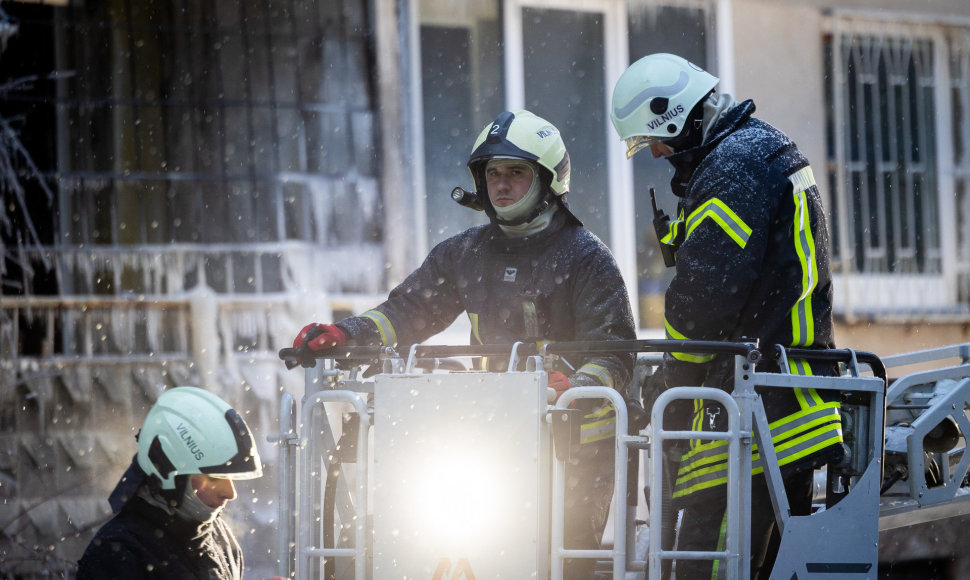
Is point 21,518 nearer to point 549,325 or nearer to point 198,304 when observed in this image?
point 198,304

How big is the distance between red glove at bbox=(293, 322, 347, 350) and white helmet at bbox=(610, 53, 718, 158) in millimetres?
1333

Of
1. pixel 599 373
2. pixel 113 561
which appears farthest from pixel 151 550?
pixel 599 373

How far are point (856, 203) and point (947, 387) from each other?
209 inches

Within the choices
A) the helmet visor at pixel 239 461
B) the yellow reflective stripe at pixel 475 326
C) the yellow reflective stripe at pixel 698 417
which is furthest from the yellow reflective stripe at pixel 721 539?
the helmet visor at pixel 239 461

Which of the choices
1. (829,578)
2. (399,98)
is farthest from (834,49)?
(829,578)

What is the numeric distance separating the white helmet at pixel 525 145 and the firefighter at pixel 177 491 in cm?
150

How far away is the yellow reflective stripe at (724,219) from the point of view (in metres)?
3.94

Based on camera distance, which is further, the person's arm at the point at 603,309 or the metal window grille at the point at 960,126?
the metal window grille at the point at 960,126

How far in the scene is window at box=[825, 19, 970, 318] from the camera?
32.4 ft

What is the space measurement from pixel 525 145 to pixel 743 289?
1268 mm

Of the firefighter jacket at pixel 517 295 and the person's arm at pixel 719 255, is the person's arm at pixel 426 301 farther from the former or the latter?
the person's arm at pixel 719 255

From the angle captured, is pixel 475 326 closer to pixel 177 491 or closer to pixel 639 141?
pixel 639 141

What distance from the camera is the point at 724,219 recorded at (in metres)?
3.96

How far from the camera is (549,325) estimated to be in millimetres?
4688
